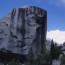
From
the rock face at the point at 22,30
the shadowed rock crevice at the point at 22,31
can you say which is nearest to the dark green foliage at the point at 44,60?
the shadowed rock crevice at the point at 22,31

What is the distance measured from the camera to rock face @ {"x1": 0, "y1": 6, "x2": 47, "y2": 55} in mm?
22531

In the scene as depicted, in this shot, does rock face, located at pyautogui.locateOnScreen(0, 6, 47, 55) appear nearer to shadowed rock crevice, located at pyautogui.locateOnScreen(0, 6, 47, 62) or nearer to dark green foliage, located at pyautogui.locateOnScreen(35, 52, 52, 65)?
shadowed rock crevice, located at pyautogui.locateOnScreen(0, 6, 47, 62)

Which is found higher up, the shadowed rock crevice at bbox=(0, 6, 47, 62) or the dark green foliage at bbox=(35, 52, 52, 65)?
the shadowed rock crevice at bbox=(0, 6, 47, 62)

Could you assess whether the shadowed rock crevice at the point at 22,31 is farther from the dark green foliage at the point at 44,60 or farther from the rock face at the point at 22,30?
the dark green foliage at the point at 44,60

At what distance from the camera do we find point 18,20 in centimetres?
2350

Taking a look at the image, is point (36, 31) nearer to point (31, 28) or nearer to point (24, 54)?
point (31, 28)

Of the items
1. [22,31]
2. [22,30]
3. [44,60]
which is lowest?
[44,60]

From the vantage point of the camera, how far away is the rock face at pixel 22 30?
22.5m

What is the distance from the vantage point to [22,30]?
77.4 feet

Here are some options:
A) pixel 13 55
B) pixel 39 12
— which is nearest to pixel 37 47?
pixel 13 55

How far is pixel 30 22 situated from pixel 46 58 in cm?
708

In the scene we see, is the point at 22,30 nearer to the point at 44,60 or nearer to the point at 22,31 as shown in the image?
the point at 22,31

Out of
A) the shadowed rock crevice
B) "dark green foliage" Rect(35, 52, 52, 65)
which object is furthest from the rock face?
"dark green foliage" Rect(35, 52, 52, 65)

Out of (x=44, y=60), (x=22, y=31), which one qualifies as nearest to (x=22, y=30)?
(x=22, y=31)
